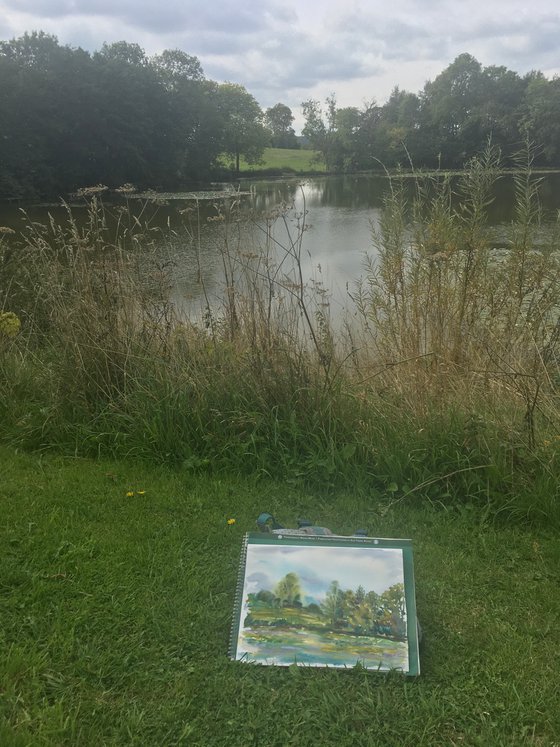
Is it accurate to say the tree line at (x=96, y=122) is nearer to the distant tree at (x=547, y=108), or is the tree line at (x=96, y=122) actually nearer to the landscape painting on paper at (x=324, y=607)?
the distant tree at (x=547, y=108)

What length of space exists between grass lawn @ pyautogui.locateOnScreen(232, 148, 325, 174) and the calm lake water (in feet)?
77.0

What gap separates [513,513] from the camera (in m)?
2.60

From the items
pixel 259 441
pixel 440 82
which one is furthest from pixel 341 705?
pixel 440 82

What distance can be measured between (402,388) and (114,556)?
1916 mm

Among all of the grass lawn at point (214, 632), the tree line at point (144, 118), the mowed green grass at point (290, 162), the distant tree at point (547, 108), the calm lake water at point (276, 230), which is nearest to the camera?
the grass lawn at point (214, 632)

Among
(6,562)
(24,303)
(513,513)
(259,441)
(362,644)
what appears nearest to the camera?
(362,644)

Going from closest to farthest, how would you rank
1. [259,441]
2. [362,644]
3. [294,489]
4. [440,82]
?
1. [362,644]
2. [294,489]
3. [259,441]
4. [440,82]

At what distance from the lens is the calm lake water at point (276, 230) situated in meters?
4.43

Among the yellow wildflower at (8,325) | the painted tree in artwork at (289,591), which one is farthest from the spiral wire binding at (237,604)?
the yellow wildflower at (8,325)

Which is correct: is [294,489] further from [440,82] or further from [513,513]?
[440,82]

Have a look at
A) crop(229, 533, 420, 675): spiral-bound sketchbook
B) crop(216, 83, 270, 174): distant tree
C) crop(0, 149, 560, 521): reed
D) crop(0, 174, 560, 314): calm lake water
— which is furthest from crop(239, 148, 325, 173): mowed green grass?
crop(229, 533, 420, 675): spiral-bound sketchbook

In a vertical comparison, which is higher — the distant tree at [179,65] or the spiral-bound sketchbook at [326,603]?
the distant tree at [179,65]

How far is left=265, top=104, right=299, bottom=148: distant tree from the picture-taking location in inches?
2844

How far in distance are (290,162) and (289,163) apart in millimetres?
1042
